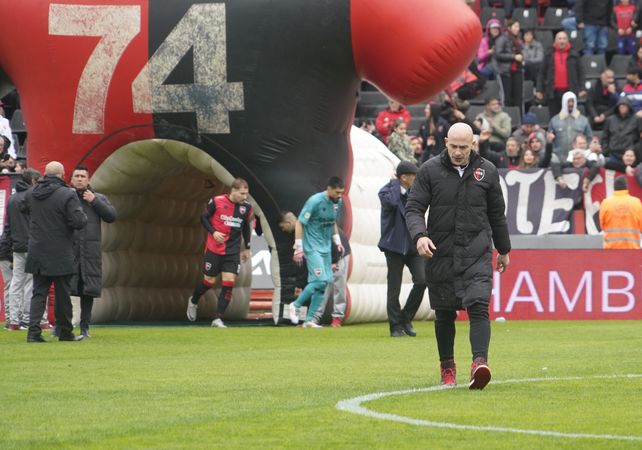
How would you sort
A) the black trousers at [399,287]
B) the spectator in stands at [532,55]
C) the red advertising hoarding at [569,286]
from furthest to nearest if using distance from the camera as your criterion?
the spectator in stands at [532,55] → the red advertising hoarding at [569,286] → the black trousers at [399,287]

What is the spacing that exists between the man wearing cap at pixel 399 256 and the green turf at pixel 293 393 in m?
0.65

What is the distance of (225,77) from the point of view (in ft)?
60.1

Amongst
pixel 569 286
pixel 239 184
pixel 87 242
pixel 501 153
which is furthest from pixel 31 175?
pixel 501 153

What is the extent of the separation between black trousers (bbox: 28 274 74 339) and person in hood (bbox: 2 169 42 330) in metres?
2.04

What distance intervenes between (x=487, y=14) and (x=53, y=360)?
18.4 metres

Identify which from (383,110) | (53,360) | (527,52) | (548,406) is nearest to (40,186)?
(53,360)

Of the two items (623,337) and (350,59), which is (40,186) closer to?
(350,59)

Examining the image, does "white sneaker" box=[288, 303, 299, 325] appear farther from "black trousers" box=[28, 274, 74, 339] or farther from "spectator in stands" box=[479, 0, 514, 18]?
"spectator in stands" box=[479, 0, 514, 18]

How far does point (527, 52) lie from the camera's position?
28312 mm

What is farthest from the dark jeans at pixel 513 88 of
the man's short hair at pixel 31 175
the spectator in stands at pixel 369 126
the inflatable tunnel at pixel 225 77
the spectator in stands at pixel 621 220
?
the man's short hair at pixel 31 175

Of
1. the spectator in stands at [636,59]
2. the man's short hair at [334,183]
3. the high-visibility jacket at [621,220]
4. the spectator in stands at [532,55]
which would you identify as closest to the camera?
the man's short hair at [334,183]

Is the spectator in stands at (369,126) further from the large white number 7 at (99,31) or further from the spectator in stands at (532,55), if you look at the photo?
the large white number 7 at (99,31)

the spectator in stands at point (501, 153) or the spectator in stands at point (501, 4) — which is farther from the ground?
the spectator in stands at point (501, 4)

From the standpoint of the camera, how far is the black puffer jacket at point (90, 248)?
1585 cm
